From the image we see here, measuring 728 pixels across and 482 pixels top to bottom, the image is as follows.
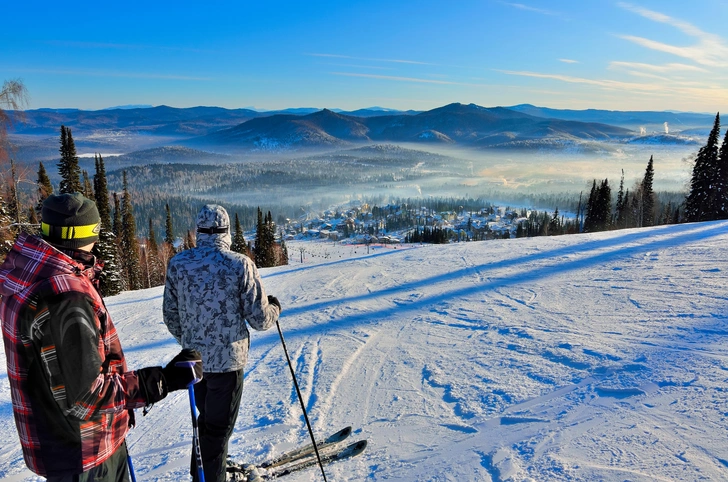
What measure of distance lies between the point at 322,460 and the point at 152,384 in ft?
6.90

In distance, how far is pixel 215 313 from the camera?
3.05 metres

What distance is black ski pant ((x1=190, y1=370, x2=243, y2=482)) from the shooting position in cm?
312

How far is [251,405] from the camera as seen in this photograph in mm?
4762

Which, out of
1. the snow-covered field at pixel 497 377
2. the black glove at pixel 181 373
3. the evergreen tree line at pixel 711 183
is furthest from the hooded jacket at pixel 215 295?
the evergreen tree line at pixel 711 183

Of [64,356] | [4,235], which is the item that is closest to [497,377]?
[64,356]

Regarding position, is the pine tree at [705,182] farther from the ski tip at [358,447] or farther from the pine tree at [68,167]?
the pine tree at [68,167]

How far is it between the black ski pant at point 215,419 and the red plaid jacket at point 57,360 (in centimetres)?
106

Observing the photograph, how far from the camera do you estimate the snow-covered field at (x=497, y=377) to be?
347 centimetres

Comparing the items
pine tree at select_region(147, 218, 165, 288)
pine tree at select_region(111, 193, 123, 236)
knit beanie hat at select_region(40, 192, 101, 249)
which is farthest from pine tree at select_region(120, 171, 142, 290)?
knit beanie hat at select_region(40, 192, 101, 249)

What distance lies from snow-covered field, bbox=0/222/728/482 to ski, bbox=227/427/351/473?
162mm

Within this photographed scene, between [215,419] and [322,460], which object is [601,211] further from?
[215,419]

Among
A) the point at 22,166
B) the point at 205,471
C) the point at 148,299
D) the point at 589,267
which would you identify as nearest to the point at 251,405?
the point at 205,471

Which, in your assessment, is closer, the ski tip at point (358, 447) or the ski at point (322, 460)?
the ski at point (322, 460)

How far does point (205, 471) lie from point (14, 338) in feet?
6.41
